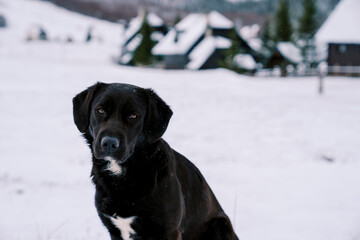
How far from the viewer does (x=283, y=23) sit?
4291 cm

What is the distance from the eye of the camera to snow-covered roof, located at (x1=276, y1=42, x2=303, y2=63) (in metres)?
41.8

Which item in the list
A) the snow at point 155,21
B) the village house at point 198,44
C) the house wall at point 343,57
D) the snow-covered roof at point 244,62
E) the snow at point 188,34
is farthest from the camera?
the snow at point 155,21

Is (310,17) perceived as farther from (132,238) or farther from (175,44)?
(132,238)

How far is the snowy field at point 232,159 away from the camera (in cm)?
575

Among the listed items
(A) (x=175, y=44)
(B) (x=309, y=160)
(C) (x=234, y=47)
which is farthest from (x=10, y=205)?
(A) (x=175, y=44)

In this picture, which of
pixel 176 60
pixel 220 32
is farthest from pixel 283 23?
pixel 176 60

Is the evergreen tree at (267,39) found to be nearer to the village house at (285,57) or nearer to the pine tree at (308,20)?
the village house at (285,57)

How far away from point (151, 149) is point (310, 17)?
41787mm

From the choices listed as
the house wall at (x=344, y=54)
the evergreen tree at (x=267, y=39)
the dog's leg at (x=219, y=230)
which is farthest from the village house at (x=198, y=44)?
the dog's leg at (x=219, y=230)

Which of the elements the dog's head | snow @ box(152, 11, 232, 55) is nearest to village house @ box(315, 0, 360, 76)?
snow @ box(152, 11, 232, 55)

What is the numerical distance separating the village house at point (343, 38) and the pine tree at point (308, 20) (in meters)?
4.82

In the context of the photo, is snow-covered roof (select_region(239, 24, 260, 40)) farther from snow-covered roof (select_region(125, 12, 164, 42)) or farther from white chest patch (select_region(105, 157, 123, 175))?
white chest patch (select_region(105, 157, 123, 175))

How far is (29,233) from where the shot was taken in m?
5.30

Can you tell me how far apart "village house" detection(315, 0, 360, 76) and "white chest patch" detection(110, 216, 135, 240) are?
33743 millimetres
